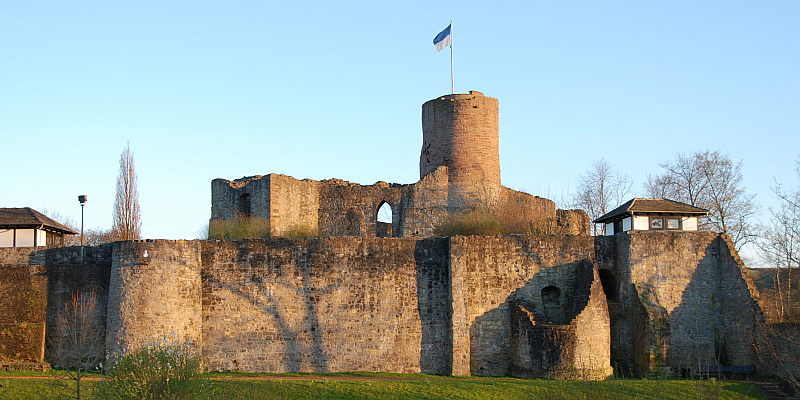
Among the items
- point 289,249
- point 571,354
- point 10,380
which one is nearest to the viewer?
point 10,380

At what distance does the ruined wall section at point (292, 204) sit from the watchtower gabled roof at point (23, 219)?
8221 mm

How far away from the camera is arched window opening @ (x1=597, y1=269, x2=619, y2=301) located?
26484 millimetres

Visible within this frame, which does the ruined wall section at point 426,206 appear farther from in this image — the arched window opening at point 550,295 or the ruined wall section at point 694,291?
the ruined wall section at point 694,291

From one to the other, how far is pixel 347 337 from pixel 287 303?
Result: 2.16 metres

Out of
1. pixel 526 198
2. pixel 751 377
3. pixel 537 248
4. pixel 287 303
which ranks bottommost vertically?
pixel 751 377

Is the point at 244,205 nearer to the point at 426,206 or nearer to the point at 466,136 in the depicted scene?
the point at 426,206

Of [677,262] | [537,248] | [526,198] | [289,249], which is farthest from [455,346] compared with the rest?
[526,198]

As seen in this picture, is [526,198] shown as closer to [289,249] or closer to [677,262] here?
[677,262]

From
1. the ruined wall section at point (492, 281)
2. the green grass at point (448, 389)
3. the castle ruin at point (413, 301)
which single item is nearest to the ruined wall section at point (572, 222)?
the castle ruin at point (413, 301)

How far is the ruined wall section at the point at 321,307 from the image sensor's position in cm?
2466

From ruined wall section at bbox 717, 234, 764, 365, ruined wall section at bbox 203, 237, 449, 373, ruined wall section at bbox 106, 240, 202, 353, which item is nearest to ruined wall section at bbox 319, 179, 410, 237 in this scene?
ruined wall section at bbox 203, 237, 449, 373

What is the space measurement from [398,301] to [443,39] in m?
15.2

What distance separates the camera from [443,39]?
35938 millimetres

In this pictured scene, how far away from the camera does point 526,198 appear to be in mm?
33844
